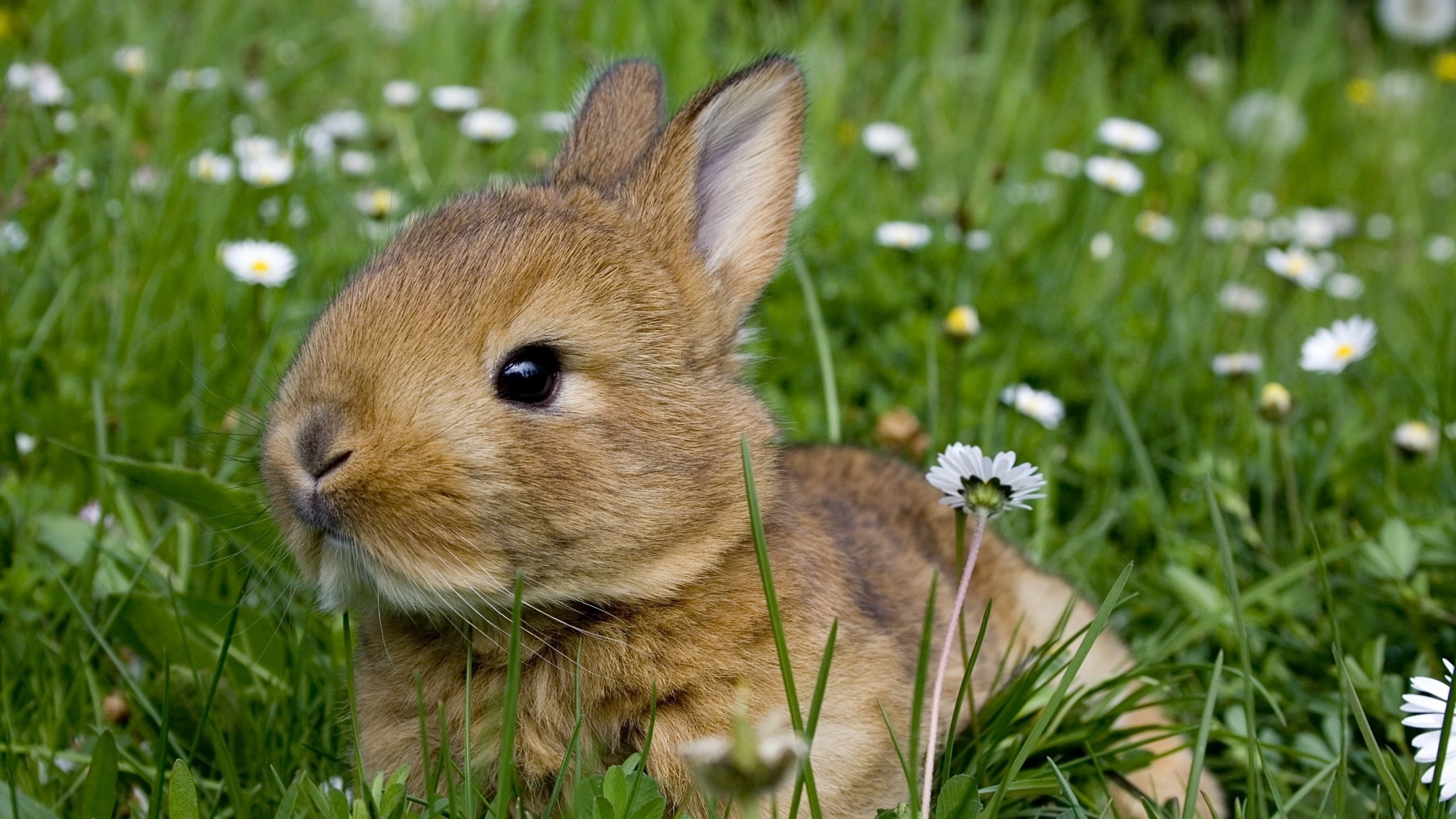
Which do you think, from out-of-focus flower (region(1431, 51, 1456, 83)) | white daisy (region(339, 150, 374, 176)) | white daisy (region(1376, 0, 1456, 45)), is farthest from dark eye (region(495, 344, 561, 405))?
white daisy (region(1376, 0, 1456, 45))

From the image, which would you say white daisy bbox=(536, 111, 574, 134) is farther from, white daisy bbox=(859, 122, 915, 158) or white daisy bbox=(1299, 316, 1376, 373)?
white daisy bbox=(1299, 316, 1376, 373)

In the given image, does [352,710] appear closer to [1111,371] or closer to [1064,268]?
[1111,371]

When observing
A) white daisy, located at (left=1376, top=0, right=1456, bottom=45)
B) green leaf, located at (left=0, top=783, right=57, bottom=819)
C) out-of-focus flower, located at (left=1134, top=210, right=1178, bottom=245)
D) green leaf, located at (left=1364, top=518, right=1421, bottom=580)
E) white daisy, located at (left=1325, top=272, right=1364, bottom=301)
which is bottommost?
white daisy, located at (left=1376, top=0, right=1456, bottom=45)

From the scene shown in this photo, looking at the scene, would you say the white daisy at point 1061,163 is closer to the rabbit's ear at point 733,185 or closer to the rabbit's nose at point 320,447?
the rabbit's ear at point 733,185

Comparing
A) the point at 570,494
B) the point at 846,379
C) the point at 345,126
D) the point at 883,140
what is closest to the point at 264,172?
the point at 345,126

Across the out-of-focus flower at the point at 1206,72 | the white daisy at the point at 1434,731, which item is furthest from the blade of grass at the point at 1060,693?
the out-of-focus flower at the point at 1206,72

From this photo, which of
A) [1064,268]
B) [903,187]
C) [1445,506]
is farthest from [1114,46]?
[1445,506]

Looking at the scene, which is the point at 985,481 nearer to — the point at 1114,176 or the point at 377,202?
the point at 377,202

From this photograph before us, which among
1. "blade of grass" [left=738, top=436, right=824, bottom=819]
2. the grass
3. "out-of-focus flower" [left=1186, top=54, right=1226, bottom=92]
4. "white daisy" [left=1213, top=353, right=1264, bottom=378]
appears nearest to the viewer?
"blade of grass" [left=738, top=436, right=824, bottom=819]
